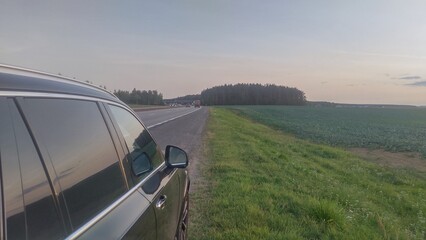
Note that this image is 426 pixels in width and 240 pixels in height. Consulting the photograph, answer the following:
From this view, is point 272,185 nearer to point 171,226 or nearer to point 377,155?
point 171,226

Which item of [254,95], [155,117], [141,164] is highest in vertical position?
[141,164]

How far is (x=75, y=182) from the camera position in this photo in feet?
5.25

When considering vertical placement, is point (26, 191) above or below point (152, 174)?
above

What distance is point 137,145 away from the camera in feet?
9.10

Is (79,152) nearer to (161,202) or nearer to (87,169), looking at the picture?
(87,169)

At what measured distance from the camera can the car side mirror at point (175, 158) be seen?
318 cm

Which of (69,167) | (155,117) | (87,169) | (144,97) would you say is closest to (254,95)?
(144,97)

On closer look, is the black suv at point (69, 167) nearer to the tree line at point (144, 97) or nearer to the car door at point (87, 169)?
the car door at point (87, 169)

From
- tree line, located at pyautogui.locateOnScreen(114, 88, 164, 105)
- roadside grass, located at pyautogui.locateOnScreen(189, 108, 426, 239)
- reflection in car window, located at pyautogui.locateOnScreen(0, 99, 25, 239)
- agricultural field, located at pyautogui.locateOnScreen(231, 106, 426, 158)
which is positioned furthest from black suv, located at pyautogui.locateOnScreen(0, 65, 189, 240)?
tree line, located at pyautogui.locateOnScreen(114, 88, 164, 105)

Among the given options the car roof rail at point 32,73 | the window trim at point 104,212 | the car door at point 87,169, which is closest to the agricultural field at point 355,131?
the window trim at point 104,212

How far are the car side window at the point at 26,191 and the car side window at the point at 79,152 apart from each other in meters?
0.09

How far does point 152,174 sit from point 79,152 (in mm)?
1088

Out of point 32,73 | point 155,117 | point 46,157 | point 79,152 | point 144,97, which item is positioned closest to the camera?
point 46,157

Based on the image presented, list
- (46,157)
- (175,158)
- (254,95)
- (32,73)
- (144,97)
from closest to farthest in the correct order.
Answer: (46,157)
(32,73)
(175,158)
(144,97)
(254,95)
